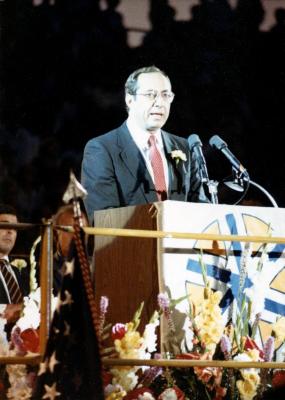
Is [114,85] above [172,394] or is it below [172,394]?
above

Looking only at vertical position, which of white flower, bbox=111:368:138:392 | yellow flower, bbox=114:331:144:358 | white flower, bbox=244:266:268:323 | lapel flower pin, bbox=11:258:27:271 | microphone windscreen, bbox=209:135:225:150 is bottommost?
white flower, bbox=111:368:138:392

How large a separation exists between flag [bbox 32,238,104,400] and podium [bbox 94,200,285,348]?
2.29 feet

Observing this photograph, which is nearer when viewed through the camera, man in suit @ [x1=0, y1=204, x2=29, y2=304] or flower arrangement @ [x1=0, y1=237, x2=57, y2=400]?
flower arrangement @ [x1=0, y1=237, x2=57, y2=400]

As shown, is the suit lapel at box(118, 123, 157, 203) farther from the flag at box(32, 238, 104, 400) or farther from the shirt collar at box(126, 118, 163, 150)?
the flag at box(32, 238, 104, 400)

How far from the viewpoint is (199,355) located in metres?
2.89

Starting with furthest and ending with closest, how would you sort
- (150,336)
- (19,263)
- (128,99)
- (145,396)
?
(128,99), (19,263), (150,336), (145,396)

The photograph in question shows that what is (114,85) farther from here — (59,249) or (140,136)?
(59,249)

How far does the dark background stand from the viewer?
459 centimetres

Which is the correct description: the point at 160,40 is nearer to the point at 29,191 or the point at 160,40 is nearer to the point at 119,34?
the point at 119,34

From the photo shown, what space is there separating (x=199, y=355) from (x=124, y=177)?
145cm

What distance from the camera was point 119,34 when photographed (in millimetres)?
4828

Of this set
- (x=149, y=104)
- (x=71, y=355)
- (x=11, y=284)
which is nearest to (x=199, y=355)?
(x=71, y=355)

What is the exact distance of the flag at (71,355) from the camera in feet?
7.45

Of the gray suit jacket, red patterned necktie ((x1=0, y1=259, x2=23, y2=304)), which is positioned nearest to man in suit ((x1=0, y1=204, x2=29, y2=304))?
red patterned necktie ((x1=0, y1=259, x2=23, y2=304))
